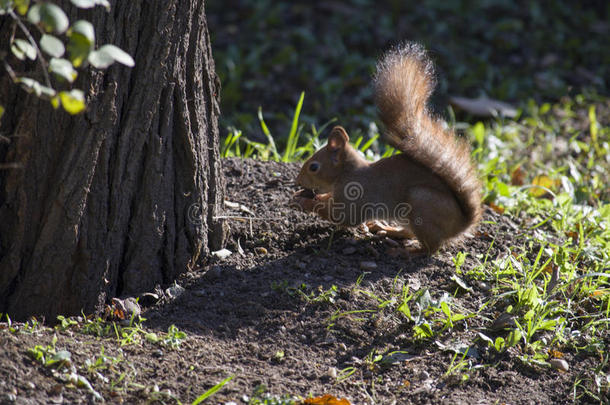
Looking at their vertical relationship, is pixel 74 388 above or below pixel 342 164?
below

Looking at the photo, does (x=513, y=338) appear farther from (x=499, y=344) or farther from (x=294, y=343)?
(x=294, y=343)

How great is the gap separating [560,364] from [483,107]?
10.5 ft

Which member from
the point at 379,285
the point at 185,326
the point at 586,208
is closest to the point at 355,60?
the point at 586,208

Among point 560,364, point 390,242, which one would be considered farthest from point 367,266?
point 560,364

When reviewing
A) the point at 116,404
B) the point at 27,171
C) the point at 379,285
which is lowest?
the point at 116,404

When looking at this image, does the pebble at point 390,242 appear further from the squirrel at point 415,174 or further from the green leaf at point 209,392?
the green leaf at point 209,392

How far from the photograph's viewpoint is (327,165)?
4.01m

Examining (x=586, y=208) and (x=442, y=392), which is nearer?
(x=442, y=392)

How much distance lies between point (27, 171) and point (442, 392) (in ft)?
5.81

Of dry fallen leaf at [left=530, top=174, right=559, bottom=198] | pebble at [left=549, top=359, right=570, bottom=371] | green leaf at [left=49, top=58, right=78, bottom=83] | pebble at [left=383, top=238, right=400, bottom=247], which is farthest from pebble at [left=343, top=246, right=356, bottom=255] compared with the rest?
green leaf at [left=49, top=58, right=78, bottom=83]

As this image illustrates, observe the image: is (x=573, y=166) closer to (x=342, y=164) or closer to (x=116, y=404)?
(x=342, y=164)

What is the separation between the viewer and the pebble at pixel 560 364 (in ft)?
9.71

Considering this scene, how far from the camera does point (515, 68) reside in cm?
676

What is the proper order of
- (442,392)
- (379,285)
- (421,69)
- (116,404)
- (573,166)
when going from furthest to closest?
1. (573,166)
2. (421,69)
3. (379,285)
4. (442,392)
5. (116,404)
